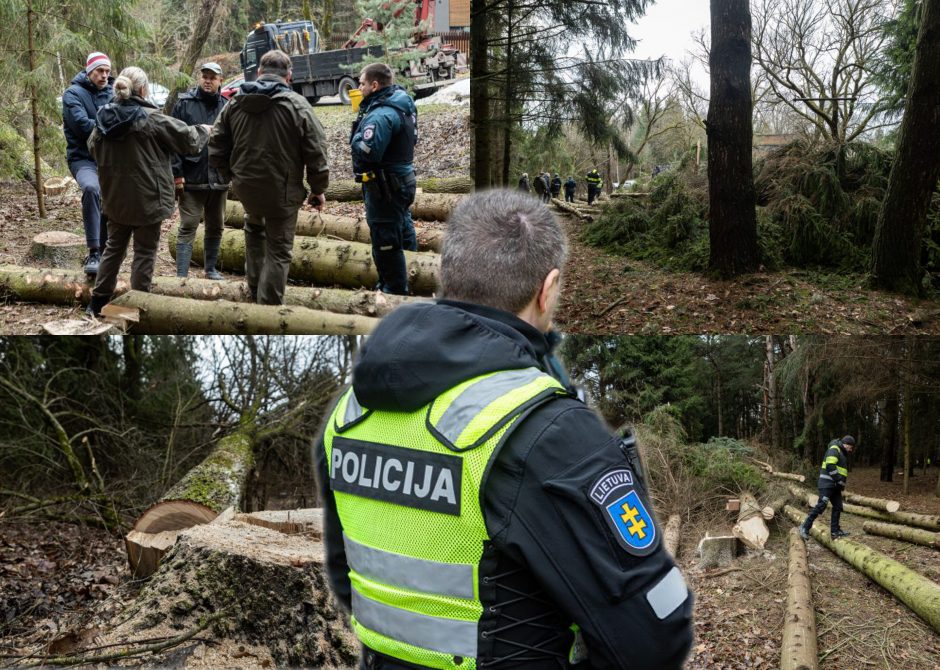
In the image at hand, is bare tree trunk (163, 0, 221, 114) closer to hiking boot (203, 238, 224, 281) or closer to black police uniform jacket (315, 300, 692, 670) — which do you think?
hiking boot (203, 238, 224, 281)

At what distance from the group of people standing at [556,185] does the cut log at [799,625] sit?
260 cm

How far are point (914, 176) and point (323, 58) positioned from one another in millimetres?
4691

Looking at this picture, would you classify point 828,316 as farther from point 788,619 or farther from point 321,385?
point 321,385

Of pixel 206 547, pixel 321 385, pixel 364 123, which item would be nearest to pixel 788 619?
pixel 206 547

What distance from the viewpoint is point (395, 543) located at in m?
1.23

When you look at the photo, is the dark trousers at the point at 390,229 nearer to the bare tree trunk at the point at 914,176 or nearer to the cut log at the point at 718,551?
the cut log at the point at 718,551

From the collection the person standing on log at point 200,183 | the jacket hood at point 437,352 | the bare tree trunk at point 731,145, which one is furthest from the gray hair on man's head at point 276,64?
the jacket hood at point 437,352

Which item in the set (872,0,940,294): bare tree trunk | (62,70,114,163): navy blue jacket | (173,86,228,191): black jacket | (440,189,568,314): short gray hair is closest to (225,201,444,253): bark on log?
(173,86,228,191): black jacket

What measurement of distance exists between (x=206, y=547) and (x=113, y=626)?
500mm

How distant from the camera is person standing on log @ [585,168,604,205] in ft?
16.9

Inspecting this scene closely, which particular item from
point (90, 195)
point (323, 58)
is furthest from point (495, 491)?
point (323, 58)

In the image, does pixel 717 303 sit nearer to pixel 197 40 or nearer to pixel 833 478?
pixel 833 478

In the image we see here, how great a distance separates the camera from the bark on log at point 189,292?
173 inches

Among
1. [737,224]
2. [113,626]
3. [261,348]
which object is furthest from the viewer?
[261,348]
